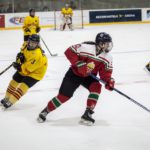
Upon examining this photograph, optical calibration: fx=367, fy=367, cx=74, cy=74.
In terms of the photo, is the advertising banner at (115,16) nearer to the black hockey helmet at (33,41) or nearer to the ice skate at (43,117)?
the black hockey helmet at (33,41)

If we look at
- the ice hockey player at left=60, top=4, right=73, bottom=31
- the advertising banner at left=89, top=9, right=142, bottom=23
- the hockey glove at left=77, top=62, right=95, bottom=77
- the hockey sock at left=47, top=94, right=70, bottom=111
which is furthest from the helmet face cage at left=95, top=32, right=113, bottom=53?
the advertising banner at left=89, top=9, right=142, bottom=23

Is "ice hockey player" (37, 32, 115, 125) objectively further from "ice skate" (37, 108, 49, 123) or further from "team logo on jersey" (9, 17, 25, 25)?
"team logo on jersey" (9, 17, 25, 25)

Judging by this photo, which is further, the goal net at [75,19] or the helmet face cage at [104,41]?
the goal net at [75,19]

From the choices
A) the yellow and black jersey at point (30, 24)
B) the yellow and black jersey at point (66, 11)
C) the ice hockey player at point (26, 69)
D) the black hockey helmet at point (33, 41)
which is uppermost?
the yellow and black jersey at point (66, 11)

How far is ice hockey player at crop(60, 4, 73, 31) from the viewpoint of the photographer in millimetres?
12360

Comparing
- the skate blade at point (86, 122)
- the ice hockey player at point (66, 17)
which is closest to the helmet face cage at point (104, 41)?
the skate blade at point (86, 122)

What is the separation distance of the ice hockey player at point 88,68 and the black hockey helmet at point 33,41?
1.59 feet

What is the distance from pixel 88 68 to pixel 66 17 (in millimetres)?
9682

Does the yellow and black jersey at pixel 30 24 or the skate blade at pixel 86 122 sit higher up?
the yellow and black jersey at pixel 30 24

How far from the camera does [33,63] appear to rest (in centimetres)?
357

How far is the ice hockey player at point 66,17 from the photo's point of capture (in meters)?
12.4

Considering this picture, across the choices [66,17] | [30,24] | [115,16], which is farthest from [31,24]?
[115,16]

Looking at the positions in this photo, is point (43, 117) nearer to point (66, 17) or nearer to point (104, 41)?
point (104, 41)

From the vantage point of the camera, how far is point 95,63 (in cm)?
311
